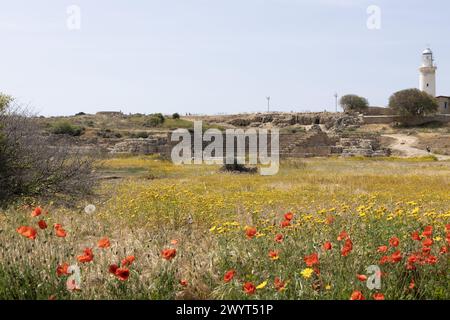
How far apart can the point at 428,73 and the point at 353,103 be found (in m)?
14.2

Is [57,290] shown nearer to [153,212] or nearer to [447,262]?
[447,262]

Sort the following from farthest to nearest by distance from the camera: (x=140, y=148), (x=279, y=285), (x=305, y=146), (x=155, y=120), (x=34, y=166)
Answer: (x=155, y=120) → (x=305, y=146) → (x=140, y=148) → (x=34, y=166) → (x=279, y=285)

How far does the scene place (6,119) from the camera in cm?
1177

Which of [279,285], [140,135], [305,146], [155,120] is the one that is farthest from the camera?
[155,120]

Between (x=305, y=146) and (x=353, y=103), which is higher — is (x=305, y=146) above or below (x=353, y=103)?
below

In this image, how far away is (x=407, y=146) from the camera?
5066 centimetres

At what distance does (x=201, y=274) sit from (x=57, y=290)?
137 cm

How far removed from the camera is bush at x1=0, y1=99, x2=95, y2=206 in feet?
34.9

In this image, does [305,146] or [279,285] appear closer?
[279,285]

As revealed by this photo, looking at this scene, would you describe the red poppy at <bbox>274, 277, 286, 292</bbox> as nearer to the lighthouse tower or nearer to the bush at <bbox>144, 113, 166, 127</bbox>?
the bush at <bbox>144, 113, 166, 127</bbox>

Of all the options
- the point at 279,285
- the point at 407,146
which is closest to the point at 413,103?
the point at 407,146

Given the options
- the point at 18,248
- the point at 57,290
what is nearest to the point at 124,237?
the point at 18,248

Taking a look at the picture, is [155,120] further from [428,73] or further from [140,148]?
[428,73]

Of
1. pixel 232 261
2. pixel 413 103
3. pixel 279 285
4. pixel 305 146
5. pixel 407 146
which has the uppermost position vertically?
pixel 413 103
